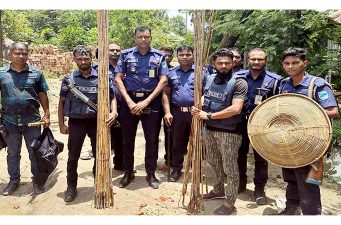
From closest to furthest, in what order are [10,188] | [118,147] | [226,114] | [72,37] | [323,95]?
1. [323,95]
2. [226,114]
3. [10,188]
4. [118,147]
5. [72,37]

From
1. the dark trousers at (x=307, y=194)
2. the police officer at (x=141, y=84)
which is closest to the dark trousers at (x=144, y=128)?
the police officer at (x=141, y=84)

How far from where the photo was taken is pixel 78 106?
3.73m

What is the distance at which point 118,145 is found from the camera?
482 cm

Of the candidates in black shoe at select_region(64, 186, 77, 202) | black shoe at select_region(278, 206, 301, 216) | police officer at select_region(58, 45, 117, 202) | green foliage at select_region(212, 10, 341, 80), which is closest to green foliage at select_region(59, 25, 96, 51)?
green foliage at select_region(212, 10, 341, 80)

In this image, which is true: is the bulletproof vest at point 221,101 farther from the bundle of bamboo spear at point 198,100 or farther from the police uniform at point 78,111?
the police uniform at point 78,111

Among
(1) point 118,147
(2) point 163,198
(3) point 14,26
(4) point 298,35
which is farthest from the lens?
(3) point 14,26

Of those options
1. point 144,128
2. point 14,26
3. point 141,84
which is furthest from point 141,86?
point 14,26

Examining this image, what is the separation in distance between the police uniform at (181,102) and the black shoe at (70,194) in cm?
130

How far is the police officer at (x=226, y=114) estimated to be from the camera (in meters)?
3.32

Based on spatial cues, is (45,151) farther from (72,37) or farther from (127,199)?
(72,37)

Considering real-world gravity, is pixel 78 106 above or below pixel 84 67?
below

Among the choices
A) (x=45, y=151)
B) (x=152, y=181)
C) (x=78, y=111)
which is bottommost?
(x=152, y=181)

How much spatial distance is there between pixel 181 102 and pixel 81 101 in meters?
1.19

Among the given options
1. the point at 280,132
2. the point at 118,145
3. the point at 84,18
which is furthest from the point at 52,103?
the point at 84,18
